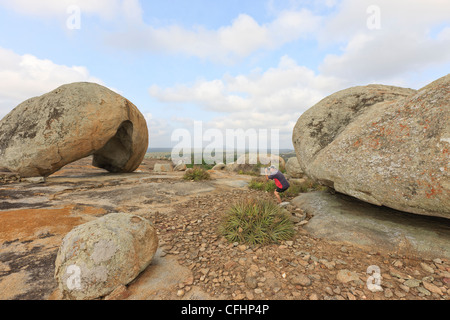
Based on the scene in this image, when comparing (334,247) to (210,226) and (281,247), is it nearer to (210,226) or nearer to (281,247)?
(281,247)

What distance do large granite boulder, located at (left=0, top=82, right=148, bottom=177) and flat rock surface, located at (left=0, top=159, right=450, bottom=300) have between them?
293 cm

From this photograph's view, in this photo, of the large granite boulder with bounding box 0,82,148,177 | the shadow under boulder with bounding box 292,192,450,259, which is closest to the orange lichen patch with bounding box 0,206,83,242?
the large granite boulder with bounding box 0,82,148,177

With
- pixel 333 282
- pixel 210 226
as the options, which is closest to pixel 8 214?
pixel 210 226

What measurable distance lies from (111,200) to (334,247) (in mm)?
6092

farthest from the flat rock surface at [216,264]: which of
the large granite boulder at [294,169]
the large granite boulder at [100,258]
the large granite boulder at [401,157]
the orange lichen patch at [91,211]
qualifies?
the large granite boulder at [294,169]

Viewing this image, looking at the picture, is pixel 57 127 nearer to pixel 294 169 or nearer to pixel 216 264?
pixel 216 264

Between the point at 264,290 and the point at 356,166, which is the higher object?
the point at 356,166

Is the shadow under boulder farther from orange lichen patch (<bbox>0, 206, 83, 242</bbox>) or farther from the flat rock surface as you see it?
orange lichen patch (<bbox>0, 206, 83, 242</bbox>)

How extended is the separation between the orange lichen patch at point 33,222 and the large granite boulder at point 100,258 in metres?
1.86

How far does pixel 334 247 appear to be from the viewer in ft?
11.9

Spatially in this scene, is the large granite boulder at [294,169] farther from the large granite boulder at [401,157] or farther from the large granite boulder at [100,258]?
the large granite boulder at [100,258]

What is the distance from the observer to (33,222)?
4188 mm

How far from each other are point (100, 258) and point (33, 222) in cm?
297
